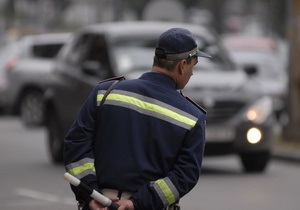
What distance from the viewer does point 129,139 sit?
5.92 metres

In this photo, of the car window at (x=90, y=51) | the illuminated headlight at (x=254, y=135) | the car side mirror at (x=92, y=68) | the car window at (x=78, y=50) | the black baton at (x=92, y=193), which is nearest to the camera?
the black baton at (x=92, y=193)

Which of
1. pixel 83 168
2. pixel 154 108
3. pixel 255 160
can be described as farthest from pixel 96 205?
pixel 255 160

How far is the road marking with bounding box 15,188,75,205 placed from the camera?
43.8 feet

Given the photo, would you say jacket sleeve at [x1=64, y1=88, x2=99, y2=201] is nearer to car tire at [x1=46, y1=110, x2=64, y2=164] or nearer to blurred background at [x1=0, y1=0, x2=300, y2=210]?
blurred background at [x1=0, y1=0, x2=300, y2=210]

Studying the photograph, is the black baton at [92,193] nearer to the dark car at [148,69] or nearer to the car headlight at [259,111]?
the dark car at [148,69]

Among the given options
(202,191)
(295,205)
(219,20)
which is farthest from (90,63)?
(219,20)

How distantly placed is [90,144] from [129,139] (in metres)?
0.20

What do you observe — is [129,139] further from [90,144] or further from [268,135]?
[268,135]

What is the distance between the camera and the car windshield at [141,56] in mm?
16391

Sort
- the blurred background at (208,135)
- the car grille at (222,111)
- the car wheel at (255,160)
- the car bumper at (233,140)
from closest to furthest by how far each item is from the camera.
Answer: the blurred background at (208,135), the car bumper at (233,140), the car grille at (222,111), the car wheel at (255,160)

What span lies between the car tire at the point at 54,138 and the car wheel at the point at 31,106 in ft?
31.9

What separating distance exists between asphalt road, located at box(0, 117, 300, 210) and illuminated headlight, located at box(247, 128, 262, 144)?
0.44 metres

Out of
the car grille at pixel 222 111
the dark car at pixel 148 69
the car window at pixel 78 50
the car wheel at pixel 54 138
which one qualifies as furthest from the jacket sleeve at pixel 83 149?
the car window at pixel 78 50

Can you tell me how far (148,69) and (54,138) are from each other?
222cm
